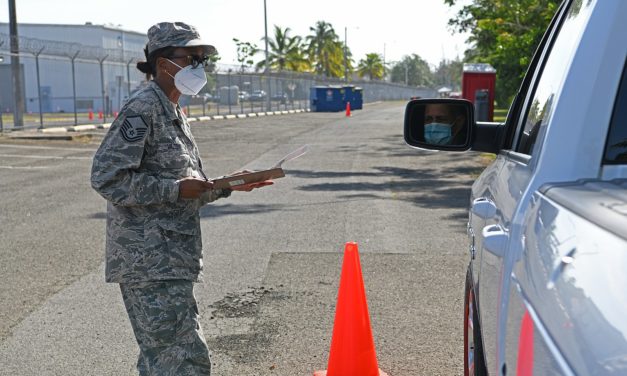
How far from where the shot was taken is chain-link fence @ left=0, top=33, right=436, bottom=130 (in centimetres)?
3028

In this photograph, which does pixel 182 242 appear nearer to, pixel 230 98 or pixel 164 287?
pixel 164 287

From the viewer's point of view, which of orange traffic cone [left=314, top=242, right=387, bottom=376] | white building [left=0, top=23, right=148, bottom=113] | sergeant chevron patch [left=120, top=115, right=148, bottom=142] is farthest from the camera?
white building [left=0, top=23, right=148, bottom=113]

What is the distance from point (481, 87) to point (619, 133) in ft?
69.8

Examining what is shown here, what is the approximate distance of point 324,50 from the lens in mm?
117375

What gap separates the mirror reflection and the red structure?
1889 centimetres

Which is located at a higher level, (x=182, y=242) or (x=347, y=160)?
(x=182, y=242)

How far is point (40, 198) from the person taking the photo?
1291 cm

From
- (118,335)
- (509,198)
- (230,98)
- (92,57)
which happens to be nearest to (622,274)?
(509,198)

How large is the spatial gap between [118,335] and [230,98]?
45.2m

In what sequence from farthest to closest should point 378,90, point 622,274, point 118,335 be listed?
point 378,90 → point 118,335 → point 622,274

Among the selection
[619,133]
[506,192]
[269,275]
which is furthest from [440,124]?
[269,275]

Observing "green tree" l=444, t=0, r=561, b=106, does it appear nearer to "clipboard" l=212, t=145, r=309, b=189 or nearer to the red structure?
the red structure

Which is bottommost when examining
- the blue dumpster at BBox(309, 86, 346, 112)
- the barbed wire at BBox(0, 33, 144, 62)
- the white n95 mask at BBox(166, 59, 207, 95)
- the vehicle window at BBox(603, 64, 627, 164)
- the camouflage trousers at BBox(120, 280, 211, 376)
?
the blue dumpster at BBox(309, 86, 346, 112)

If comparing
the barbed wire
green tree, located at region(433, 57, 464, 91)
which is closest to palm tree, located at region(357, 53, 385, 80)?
green tree, located at region(433, 57, 464, 91)
